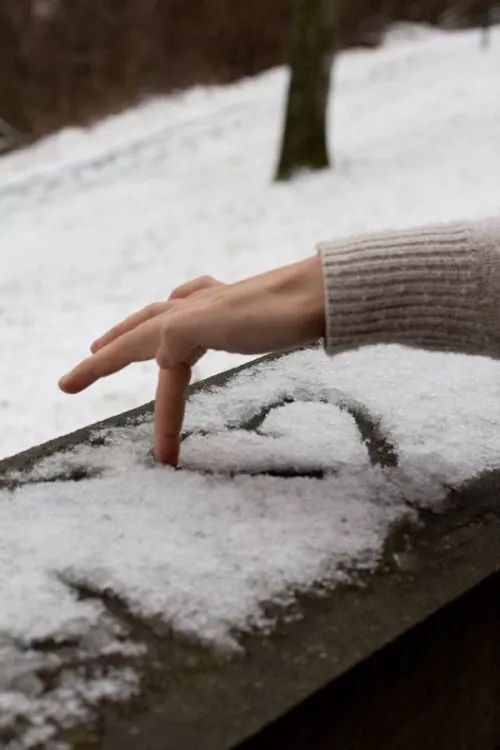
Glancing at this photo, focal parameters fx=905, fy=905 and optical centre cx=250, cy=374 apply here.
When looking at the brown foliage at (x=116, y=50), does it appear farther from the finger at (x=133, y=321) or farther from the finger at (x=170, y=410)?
the finger at (x=170, y=410)

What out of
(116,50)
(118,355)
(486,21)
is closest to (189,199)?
(118,355)

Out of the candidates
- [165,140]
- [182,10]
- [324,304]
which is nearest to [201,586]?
[324,304]

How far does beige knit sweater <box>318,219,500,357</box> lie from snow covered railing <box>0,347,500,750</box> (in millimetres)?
256

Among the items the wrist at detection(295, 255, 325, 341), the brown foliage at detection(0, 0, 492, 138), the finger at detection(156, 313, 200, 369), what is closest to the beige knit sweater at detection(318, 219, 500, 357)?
the wrist at detection(295, 255, 325, 341)

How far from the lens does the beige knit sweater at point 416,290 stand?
1226 millimetres

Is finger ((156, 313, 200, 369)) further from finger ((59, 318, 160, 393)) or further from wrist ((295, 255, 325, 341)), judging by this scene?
wrist ((295, 255, 325, 341))

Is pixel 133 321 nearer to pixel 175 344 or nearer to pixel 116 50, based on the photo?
pixel 175 344

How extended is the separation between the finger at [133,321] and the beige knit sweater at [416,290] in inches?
12.6

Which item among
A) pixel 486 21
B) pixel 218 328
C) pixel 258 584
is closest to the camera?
pixel 258 584

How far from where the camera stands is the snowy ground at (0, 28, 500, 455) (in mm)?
4078

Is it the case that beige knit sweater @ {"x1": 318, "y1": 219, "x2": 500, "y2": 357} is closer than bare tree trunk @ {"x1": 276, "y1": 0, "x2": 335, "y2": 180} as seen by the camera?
Yes

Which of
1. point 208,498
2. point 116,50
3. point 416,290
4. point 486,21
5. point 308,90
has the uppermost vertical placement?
point 116,50

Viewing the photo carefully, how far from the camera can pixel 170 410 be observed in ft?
4.49

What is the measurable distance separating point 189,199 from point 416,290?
18.1ft
